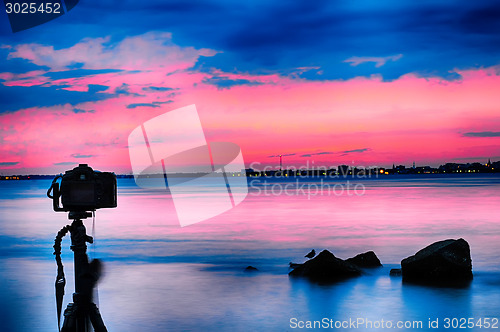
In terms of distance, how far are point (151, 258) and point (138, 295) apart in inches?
214

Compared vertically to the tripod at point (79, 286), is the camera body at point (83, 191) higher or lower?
higher

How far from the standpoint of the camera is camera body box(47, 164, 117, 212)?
173 inches

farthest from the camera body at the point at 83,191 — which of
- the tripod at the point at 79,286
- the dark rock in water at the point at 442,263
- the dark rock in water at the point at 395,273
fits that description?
the dark rock in water at the point at 395,273

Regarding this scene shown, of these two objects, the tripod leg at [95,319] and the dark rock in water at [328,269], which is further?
the dark rock in water at [328,269]

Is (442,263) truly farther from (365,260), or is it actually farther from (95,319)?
(95,319)

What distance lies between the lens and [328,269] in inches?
462

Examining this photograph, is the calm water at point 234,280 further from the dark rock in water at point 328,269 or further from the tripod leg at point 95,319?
the tripod leg at point 95,319

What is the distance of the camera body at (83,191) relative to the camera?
4387mm

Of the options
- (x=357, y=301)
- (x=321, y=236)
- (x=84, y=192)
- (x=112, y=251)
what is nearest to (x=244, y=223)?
(x=321, y=236)

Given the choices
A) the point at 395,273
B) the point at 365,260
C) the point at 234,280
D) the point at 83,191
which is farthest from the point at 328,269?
the point at 83,191

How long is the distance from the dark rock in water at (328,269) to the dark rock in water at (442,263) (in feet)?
3.83

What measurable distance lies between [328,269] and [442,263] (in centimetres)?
227

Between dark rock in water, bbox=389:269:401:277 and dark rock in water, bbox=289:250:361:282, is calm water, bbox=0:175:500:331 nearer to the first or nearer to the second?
dark rock in water, bbox=389:269:401:277

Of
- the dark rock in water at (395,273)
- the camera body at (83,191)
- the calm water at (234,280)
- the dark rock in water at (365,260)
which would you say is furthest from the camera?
the dark rock in water at (365,260)
